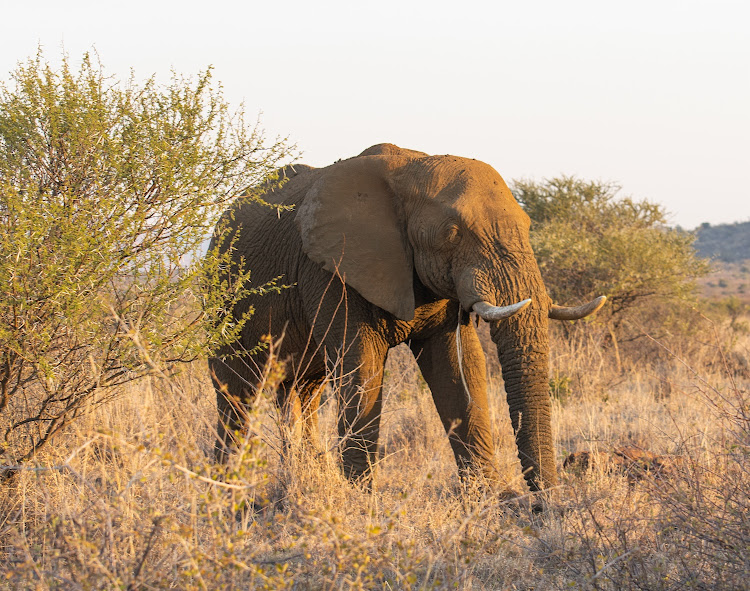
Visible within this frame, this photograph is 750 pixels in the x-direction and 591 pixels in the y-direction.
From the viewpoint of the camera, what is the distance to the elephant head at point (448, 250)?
593 cm

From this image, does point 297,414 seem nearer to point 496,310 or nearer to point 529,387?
point 529,387

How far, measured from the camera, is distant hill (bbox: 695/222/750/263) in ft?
209

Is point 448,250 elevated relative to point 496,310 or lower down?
elevated

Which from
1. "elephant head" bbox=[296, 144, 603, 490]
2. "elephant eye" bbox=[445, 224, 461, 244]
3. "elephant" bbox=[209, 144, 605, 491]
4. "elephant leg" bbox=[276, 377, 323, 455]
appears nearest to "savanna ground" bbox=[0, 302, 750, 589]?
"elephant leg" bbox=[276, 377, 323, 455]

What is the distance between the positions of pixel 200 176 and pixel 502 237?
6.50 feet

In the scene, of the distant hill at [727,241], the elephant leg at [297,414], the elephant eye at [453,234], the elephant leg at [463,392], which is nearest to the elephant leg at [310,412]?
the elephant leg at [297,414]

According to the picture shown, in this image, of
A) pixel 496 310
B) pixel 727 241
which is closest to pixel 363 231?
pixel 496 310

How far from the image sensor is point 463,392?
21.3 feet

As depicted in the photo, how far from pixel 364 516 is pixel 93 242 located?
2.15m

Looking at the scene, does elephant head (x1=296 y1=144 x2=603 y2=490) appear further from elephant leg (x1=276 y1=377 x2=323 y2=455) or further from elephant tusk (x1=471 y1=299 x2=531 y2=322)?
elephant leg (x1=276 y1=377 x2=323 y2=455)

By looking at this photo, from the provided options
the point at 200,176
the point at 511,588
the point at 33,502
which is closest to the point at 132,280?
the point at 200,176

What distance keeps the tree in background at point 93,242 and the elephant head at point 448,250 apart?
878 millimetres

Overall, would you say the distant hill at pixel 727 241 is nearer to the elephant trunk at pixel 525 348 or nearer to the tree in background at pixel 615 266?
the tree in background at pixel 615 266

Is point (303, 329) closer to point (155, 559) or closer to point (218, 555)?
point (155, 559)
